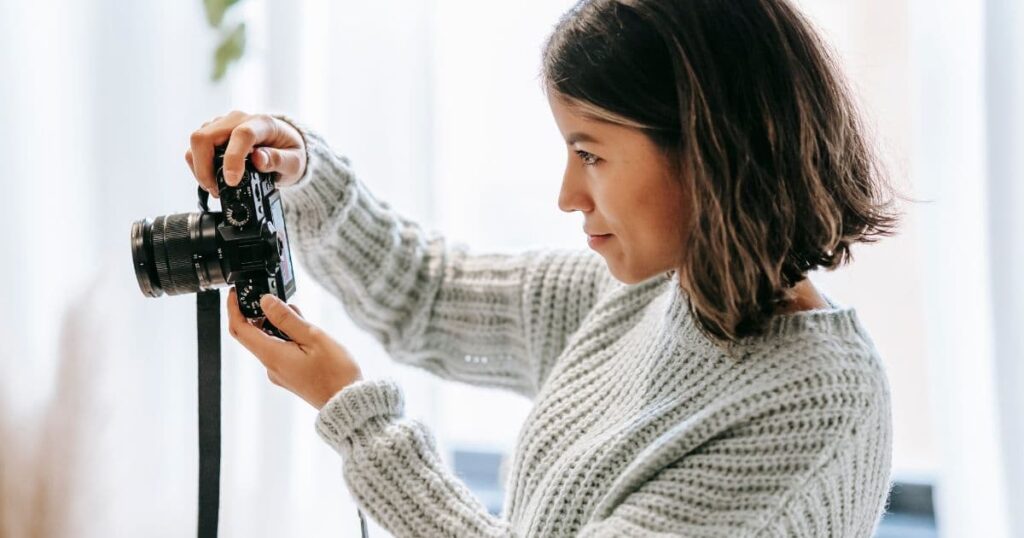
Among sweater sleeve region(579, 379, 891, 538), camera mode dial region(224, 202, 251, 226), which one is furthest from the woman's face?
camera mode dial region(224, 202, 251, 226)

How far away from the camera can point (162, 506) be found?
3.87 feet

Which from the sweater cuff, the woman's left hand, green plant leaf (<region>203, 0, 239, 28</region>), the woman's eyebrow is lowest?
the sweater cuff

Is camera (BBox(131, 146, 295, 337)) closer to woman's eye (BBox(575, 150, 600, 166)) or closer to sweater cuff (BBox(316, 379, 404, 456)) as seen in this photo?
sweater cuff (BBox(316, 379, 404, 456))

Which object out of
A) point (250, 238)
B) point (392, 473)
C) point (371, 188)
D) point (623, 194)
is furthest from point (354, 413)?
point (371, 188)

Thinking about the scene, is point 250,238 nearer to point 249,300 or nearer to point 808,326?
point 249,300

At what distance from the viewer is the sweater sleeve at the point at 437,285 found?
93cm

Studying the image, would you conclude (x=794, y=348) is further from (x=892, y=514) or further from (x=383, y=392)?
(x=892, y=514)

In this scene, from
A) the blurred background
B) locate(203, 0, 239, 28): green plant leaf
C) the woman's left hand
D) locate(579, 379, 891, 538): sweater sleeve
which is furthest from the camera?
locate(203, 0, 239, 28): green plant leaf

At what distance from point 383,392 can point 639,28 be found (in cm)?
34

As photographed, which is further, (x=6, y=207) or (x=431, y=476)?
(x=6, y=207)

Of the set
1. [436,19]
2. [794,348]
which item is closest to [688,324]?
[794,348]

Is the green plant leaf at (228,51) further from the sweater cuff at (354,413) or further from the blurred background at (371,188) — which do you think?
the sweater cuff at (354,413)

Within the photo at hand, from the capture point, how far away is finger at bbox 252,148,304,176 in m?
0.79

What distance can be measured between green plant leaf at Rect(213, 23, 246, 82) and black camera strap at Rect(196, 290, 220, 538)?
432 mm
